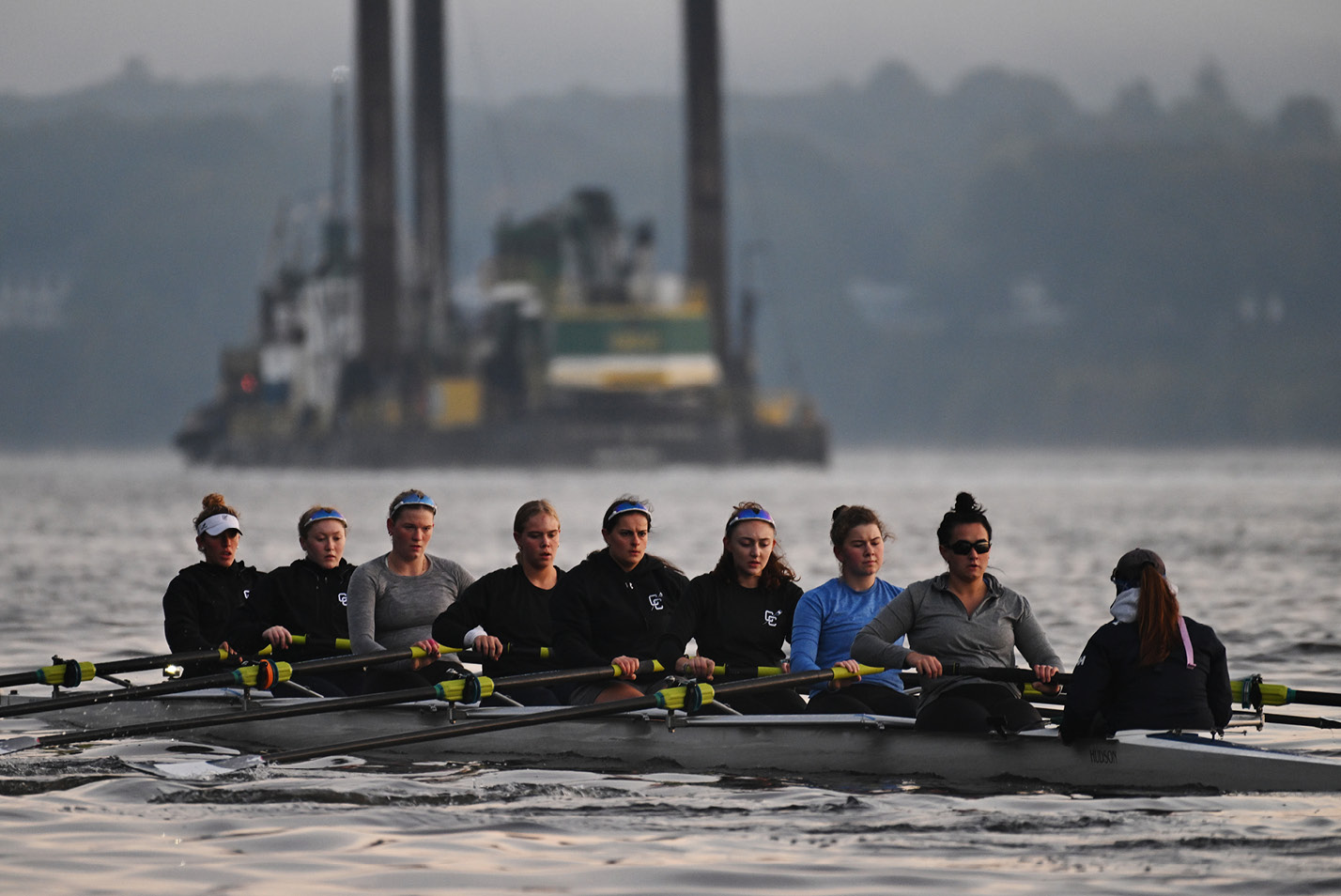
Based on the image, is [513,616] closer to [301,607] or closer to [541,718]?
[541,718]

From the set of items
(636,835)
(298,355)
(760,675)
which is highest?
(298,355)

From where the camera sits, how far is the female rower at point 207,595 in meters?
13.2

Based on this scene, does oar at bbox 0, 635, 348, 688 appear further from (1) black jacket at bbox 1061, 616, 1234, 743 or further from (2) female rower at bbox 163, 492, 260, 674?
(1) black jacket at bbox 1061, 616, 1234, 743

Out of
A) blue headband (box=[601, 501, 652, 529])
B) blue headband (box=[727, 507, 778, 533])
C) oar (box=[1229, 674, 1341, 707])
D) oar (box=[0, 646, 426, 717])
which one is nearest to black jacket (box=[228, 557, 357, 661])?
oar (box=[0, 646, 426, 717])

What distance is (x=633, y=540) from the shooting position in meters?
11.3

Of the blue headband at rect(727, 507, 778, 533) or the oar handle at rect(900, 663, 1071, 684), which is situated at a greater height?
the blue headband at rect(727, 507, 778, 533)

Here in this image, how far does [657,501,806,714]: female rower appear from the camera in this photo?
36.2ft

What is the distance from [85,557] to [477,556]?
25.4 feet

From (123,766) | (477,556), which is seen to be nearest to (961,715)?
(123,766)

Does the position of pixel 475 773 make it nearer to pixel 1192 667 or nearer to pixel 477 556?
pixel 1192 667

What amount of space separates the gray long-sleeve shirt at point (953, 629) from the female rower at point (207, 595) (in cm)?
483

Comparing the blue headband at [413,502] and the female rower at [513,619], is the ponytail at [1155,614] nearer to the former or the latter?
the female rower at [513,619]

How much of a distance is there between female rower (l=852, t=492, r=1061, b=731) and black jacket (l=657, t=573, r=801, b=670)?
91 cm

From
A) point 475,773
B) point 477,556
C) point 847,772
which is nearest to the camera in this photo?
point 847,772
